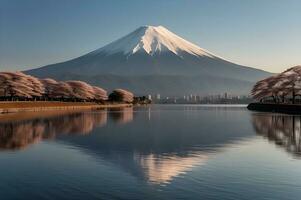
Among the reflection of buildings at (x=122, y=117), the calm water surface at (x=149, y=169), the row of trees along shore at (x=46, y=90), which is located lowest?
the calm water surface at (x=149, y=169)

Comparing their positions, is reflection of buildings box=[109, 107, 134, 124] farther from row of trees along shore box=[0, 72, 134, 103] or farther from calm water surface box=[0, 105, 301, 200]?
row of trees along shore box=[0, 72, 134, 103]

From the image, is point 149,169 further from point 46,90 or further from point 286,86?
point 46,90

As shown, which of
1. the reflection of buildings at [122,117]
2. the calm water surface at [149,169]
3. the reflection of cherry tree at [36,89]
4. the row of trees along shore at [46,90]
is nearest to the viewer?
the calm water surface at [149,169]

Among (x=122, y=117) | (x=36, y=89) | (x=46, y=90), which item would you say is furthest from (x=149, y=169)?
(x=46, y=90)

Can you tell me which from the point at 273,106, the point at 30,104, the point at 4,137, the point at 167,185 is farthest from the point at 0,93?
the point at 167,185

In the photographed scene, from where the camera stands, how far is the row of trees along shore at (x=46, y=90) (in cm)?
11538

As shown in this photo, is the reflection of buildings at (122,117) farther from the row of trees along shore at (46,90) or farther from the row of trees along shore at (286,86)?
the row of trees along shore at (286,86)

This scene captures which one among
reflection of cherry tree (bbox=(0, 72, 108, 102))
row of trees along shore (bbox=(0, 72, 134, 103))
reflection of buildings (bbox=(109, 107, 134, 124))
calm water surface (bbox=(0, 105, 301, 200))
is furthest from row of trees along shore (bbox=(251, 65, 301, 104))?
calm water surface (bbox=(0, 105, 301, 200))

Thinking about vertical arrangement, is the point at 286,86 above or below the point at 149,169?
above

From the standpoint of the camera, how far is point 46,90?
160750 mm

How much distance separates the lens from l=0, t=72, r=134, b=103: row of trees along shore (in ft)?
379

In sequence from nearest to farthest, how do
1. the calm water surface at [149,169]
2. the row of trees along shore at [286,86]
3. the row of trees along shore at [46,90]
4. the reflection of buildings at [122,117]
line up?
the calm water surface at [149,169], the reflection of buildings at [122,117], the row of trees along shore at [286,86], the row of trees along shore at [46,90]

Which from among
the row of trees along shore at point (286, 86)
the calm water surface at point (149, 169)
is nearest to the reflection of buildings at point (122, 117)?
the calm water surface at point (149, 169)

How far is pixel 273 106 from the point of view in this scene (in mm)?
95750
